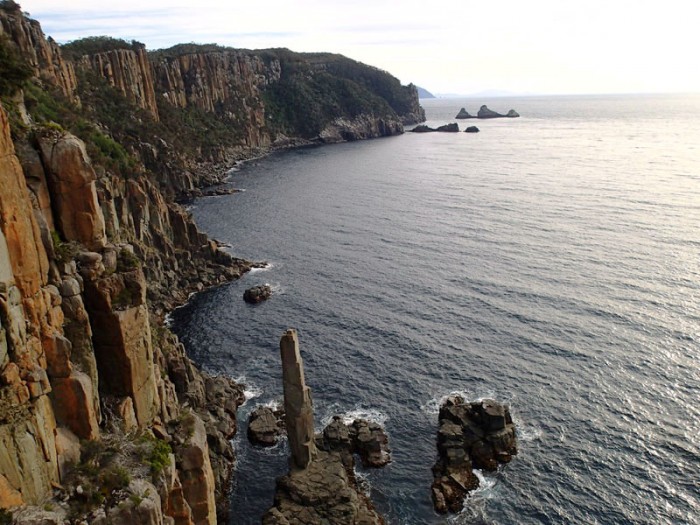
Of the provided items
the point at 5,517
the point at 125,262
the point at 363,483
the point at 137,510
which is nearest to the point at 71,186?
the point at 125,262

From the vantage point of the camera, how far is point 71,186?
33.6 m

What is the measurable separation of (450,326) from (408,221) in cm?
5385

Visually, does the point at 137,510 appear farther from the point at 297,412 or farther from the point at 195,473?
the point at 297,412

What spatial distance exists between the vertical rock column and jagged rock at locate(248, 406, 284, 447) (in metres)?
5.74

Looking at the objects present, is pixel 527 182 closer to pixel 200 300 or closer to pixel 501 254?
pixel 501 254

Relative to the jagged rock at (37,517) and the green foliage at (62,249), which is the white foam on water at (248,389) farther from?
the jagged rock at (37,517)

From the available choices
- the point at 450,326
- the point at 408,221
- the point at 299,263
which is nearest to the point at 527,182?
the point at 408,221

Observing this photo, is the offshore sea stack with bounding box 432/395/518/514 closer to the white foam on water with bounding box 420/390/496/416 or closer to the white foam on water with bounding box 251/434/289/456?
the white foam on water with bounding box 420/390/496/416

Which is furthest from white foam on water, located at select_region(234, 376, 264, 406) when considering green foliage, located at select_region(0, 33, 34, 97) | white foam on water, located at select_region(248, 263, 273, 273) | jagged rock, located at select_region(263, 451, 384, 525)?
green foliage, located at select_region(0, 33, 34, 97)

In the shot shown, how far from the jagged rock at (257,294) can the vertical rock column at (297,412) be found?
38755mm

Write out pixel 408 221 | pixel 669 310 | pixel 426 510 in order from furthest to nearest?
pixel 408 221, pixel 669 310, pixel 426 510

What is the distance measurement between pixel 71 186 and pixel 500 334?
2214 inches

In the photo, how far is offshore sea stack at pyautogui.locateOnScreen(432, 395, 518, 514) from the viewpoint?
49375 millimetres

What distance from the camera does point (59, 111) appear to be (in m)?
94.2
